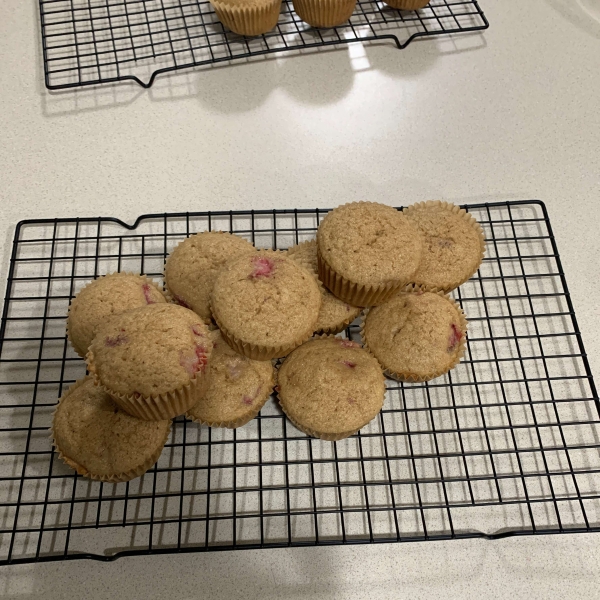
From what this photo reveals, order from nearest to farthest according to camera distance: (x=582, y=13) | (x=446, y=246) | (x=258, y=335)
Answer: (x=258, y=335)
(x=446, y=246)
(x=582, y=13)

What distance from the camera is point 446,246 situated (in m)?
1.68

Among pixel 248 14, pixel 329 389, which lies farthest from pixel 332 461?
pixel 248 14

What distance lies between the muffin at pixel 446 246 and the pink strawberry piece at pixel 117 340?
86 centimetres

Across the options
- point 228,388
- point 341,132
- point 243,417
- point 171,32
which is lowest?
point 243,417

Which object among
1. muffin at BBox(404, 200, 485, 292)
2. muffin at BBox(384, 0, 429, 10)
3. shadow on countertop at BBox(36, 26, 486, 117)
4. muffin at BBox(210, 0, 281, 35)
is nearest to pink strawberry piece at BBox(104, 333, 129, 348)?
muffin at BBox(404, 200, 485, 292)

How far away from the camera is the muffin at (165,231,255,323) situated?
5.06ft

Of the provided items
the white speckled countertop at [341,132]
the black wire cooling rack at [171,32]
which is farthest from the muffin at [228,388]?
the black wire cooling rack at [171,32]

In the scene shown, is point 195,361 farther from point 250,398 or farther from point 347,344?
point 347,344

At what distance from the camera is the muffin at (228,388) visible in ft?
4.84

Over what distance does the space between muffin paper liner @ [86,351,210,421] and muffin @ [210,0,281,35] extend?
1.68 m

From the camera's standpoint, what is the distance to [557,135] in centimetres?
237

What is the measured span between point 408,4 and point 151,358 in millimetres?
2106

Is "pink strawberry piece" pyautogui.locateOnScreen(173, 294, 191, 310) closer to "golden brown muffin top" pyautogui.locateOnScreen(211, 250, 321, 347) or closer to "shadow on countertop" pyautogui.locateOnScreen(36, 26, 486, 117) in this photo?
"golden brown muffin top" pyautogui.locateOnScreen(211, 250, 321, 347)

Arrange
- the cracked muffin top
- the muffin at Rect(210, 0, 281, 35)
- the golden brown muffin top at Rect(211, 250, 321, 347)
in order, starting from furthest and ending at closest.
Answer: the muffin at Rect(210, 0, 281, 35)
the golden brown muffin top at Rect(211, 250, 321, 347)
the cracked muffin top
